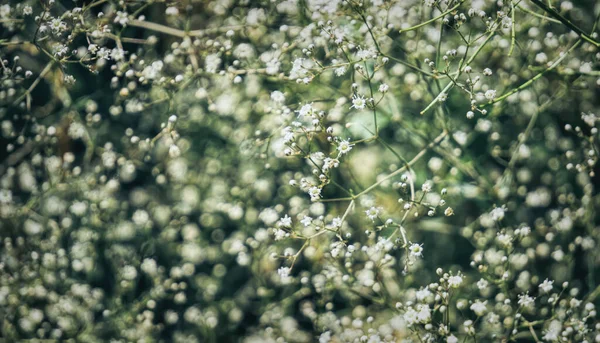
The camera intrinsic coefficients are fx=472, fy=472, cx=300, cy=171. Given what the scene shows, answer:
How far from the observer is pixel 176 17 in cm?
273

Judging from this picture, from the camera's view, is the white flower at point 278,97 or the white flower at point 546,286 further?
the white flower at point 278,97

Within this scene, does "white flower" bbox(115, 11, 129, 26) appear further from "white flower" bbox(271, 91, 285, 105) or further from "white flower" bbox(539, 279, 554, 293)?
"white flower" bbox(539, 279, 554, 293)

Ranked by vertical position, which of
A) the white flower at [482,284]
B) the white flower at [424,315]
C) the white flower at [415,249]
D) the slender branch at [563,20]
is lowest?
the white flower at [424,315]

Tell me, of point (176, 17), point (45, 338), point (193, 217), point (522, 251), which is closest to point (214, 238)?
point (193, 217)

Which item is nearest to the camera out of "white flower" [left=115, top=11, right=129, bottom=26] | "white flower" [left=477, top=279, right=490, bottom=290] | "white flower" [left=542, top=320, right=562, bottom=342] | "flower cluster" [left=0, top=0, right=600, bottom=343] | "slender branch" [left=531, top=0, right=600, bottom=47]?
"slender branch" [left=531, top=0, right=600, bottom=47]

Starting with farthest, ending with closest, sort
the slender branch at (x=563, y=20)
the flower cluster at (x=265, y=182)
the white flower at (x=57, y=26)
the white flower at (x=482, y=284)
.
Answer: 1. the flower cluster at (x=265, y=182)
2. the white flower at (x=482, y=284)
3. the white flower at (x=57, y=26)
4. the slender branch at (x=563, y=20)

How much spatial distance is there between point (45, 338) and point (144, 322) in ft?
2.27

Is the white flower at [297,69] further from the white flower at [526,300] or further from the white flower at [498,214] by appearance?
the white flower at [526,300]

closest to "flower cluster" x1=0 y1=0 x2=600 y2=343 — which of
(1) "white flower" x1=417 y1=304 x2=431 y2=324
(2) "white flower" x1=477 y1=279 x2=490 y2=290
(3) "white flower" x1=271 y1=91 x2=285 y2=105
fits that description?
(3) "white flower" x1=271 y1=91 x2=285 y2=105

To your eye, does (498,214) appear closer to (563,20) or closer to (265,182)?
(563,20)

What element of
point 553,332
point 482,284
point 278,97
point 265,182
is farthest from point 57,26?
point 553,332

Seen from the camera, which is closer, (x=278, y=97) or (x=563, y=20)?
(x=563, y=20)

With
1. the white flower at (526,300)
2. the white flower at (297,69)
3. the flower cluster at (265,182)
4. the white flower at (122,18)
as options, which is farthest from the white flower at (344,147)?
the white flower at (122,18)

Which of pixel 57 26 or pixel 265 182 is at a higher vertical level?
pixel 265 182
